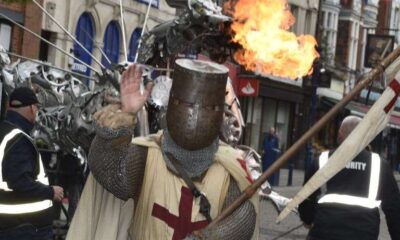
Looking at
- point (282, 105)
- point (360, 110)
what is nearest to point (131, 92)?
point (282, 105)

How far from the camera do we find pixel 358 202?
689 centimetres

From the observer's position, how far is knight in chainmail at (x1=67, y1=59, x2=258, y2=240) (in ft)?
15.0

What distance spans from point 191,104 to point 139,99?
0.25 metres

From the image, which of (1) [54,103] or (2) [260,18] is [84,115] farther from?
(2) [260,18]

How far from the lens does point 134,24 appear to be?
2595cm

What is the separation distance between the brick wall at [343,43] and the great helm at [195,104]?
4502 centimetres

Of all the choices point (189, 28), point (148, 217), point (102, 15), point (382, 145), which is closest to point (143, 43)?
point (189, 28)

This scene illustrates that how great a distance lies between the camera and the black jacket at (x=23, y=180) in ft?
20.8

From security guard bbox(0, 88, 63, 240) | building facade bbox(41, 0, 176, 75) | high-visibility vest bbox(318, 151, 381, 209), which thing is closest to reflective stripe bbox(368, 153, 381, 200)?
high-visibility vest bbox(318, 151, 381, 209)

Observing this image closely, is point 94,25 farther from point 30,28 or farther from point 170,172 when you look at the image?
point 170,172

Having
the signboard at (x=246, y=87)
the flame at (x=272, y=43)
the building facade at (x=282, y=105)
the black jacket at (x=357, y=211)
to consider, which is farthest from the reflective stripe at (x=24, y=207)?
the building facade at (x=282, y=105)

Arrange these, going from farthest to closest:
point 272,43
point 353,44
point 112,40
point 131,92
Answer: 1. point 353,44
2. point 112,40
3. point 272,43
4. point 131,92

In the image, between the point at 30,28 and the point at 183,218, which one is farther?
the point at 30,28

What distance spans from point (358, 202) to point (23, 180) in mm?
2302
